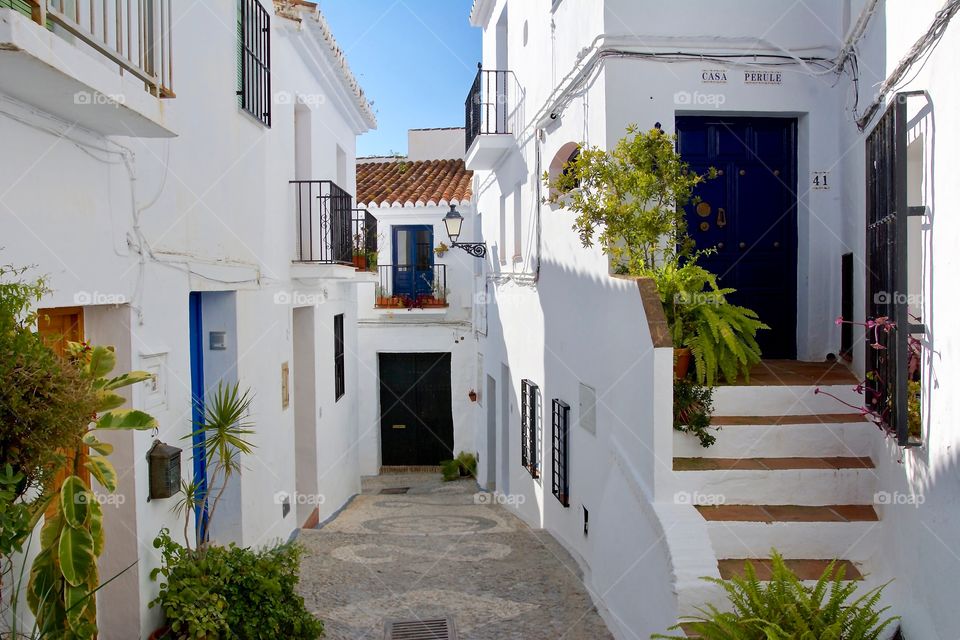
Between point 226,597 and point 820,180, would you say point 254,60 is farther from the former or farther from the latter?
point 820,180

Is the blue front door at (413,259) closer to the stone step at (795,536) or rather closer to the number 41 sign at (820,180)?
the number 41 sign at (820,180)

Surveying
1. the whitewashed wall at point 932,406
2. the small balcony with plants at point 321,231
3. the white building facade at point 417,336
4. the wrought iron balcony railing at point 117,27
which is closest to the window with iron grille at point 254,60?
the small balcony with plants at point 321,231

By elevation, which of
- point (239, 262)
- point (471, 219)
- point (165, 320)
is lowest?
point (165, 320)

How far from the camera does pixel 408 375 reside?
19.3m

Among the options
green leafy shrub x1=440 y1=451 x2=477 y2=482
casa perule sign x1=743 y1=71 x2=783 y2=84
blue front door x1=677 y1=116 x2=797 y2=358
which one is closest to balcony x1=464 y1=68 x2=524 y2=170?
blue front door x1=677 y1=116 x2=797 y2=358

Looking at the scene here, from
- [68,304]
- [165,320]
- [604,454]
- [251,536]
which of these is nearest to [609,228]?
[604,454]

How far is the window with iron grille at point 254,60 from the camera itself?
26.8 feet

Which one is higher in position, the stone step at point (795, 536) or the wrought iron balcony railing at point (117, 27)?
the wrought iron balcony railing at point (117, 27)

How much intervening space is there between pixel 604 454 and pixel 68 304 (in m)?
4.63

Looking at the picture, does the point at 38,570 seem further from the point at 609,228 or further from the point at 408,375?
the point at 408,375

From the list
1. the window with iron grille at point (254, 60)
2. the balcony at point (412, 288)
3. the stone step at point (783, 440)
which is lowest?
the stone step at point (783, 440)

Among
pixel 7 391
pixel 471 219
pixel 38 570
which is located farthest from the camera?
pixel 471 219

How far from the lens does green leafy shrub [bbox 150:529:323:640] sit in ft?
18.6

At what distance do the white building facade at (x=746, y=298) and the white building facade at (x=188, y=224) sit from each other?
3.17 m
